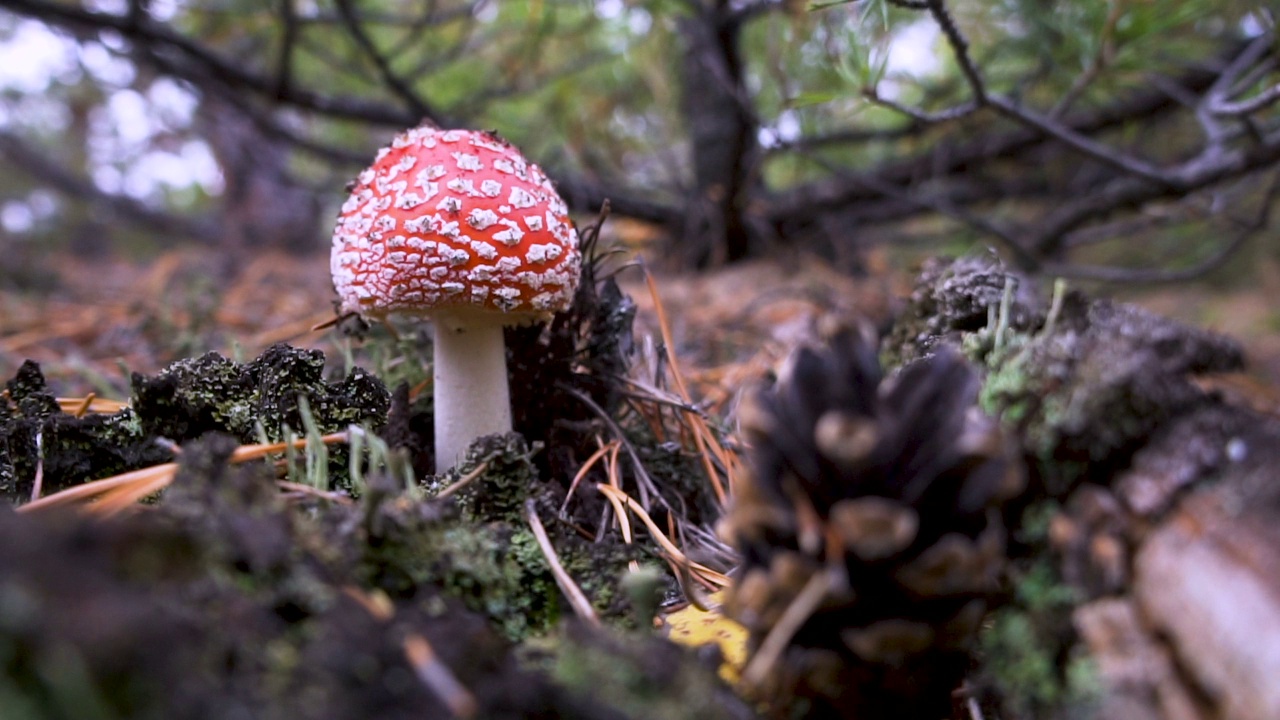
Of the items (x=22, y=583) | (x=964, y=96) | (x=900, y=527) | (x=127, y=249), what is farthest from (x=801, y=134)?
(x=127, y=249)

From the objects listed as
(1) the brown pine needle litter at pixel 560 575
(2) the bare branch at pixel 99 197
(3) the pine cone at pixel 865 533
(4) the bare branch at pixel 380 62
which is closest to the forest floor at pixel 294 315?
(1) the brown pine needle litter at pixel 560 575

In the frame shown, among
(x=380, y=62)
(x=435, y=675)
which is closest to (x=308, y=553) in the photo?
(x=435, y=675)

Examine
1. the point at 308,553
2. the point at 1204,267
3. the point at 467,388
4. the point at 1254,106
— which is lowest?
the point at 308,553

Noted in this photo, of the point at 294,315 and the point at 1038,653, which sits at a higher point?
the point at 294,315

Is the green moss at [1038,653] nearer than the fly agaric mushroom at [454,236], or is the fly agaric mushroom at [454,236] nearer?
the green moss at [1038,653]

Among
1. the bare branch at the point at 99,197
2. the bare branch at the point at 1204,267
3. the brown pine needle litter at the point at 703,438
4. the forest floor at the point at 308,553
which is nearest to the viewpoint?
the forest floor at the point at 308,553

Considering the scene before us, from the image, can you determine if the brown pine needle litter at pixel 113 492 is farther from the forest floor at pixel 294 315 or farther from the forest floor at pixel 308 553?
the forest floor at pixel 294 315

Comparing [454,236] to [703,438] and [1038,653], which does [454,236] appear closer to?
[703,438]

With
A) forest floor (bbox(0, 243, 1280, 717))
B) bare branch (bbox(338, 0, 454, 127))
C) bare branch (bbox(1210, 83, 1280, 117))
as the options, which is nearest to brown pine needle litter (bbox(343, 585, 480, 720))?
forest floor (bbox(0, 243, 1280, 717))
